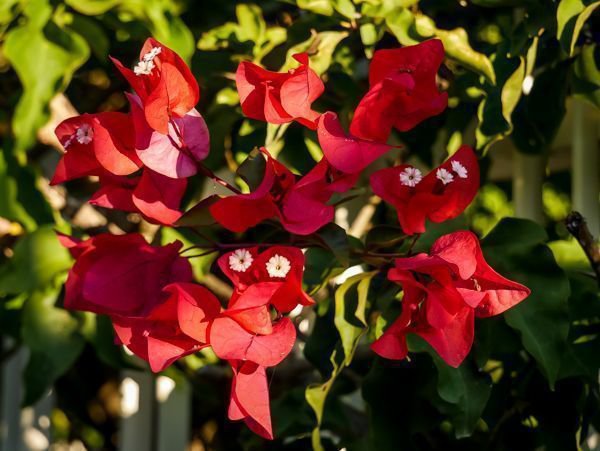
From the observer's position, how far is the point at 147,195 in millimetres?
959

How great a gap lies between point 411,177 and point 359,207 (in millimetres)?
755

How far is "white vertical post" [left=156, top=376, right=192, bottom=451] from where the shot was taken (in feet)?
6.05

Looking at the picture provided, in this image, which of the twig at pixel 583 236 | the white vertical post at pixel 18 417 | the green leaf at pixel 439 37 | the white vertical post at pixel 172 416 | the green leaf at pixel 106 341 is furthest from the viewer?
the white vertical post at pixel 18 417

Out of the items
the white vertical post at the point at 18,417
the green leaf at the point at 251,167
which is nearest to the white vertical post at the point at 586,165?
the green leaf at the point at 251,167

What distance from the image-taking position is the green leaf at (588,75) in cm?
128

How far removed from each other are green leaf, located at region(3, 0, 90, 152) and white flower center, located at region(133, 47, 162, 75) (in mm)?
451

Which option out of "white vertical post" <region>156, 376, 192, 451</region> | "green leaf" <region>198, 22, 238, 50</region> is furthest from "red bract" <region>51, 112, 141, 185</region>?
"white vertical post" <region>156, 376, 192, 451</region>

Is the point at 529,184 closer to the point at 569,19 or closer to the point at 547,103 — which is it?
the point at 547,103

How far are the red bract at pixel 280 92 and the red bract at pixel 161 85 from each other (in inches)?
1.9

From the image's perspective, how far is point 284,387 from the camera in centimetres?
164

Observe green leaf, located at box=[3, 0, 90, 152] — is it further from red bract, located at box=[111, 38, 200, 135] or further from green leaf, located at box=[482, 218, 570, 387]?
green leaf, located at box=[482, 218, 570, 387]

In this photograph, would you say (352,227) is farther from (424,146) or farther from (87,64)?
(87,64)

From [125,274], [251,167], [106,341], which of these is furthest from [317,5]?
[106,341]

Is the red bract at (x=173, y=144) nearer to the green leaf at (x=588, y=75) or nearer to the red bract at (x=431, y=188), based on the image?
the red bract at (x=431, y=188)
